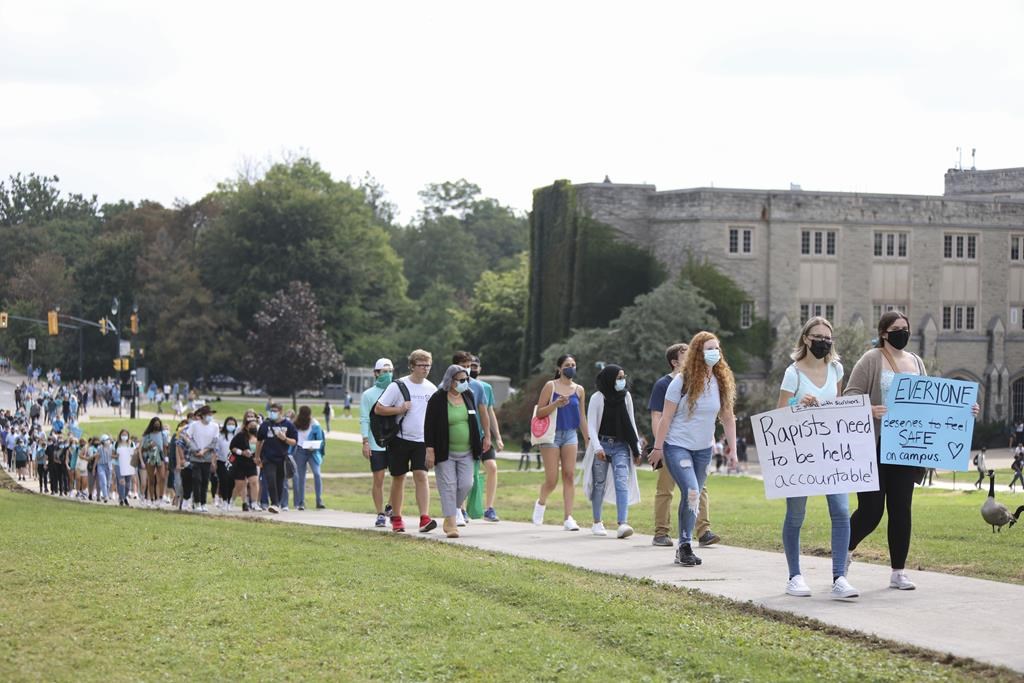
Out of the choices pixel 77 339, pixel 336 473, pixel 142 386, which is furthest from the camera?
pixel 77 339

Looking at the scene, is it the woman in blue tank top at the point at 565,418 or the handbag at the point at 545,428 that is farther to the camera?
the handbag at the point at 545,428

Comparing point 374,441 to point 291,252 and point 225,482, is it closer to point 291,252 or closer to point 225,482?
point 225,482

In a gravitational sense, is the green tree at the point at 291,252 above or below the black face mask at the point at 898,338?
above

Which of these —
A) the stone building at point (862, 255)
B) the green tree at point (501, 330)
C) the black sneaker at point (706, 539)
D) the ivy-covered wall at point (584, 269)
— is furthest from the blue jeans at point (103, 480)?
the green tree at point (501, 330)

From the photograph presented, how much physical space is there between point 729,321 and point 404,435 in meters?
55.3

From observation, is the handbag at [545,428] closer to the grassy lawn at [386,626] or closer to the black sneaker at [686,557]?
the grassy lawn at [386,626]

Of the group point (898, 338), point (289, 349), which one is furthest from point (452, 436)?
point (289, 349)

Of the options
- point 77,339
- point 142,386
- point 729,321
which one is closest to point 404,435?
point 729,321

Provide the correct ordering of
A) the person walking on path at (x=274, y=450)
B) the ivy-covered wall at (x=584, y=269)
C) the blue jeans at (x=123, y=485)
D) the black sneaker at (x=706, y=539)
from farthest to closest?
the ivy-covered wall at (x=584, y=269), the blue jeans at (x=123, y=485), the person walking on path at (x=274, y=450), the black sneaker at (x=706, y=539)

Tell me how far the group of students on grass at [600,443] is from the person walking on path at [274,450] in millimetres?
22

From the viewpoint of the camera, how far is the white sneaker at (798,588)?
11327mm

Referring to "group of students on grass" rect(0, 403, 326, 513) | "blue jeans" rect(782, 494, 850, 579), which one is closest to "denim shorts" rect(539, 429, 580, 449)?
"blue jeans" rect(782, 494, 850, 579)

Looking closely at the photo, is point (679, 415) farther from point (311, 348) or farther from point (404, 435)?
point (311, 348)

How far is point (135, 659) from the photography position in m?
9.76
